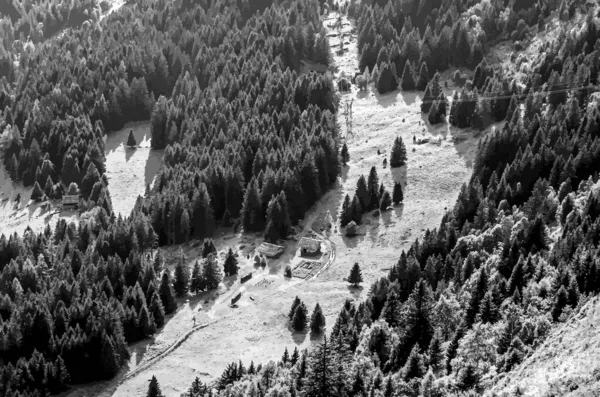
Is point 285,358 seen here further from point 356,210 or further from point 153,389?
point 356,210

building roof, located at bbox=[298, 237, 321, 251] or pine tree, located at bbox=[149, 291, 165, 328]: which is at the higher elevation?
building roof, located at bbox=[298, 237, 321, 251]

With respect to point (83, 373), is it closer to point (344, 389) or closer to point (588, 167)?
point (344, 389)

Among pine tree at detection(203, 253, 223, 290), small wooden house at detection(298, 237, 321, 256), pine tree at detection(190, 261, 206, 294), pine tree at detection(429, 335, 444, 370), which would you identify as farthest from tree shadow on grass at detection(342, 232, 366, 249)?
pine tree at detection(429, 335, 444, 370)

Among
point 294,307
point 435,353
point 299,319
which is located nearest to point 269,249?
point 294,307

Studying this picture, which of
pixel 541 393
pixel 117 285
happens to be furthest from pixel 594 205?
pixel 117 285

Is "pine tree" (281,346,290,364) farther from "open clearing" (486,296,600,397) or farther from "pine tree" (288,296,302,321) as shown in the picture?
"open clearing" (486,296,600,397)

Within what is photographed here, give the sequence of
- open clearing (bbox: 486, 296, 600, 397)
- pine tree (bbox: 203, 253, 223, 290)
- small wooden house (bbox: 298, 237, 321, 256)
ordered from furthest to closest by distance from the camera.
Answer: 1. small wooden house (bbox: 298, 237, 321, 256)
2. pine tree (bbox: 203, 253, 223, 290)
3. open clearing (bbox: 486, 296, 600, 397)

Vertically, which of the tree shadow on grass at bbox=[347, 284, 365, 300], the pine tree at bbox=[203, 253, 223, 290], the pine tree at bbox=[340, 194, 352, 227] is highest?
the pine tree at bbox=[340, 194, 352, 227]
